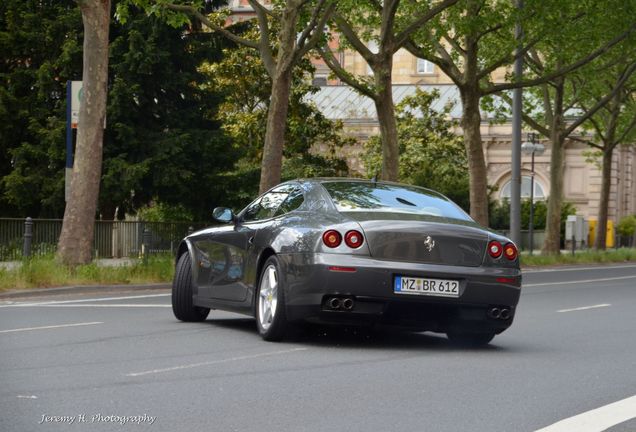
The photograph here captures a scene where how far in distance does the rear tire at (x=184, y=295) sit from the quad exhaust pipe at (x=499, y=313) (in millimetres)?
3514

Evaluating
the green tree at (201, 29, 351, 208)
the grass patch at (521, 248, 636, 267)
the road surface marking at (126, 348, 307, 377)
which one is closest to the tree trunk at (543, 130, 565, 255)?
the grass patch at (521, 248, 636, 267)

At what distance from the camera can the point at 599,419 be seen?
7141 millimetres

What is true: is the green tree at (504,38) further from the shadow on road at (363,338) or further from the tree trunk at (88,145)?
the shadow on road at (363,338)

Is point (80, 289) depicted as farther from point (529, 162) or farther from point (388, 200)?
point (529, 162)

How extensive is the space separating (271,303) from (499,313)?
6.10ft

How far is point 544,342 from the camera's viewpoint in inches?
474

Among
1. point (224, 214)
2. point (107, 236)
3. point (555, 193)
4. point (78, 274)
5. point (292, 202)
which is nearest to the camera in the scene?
point (292, 202)

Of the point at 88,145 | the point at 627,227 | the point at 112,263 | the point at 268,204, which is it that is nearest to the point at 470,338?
the point at 268,204

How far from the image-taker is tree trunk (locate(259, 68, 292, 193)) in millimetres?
26562

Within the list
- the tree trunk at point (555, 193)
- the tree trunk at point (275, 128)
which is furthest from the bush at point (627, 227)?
the tree trunk at point (275, 128)

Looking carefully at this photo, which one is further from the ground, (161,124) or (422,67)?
(422,67)

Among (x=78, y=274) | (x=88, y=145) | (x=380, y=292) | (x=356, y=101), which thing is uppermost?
(x=356, y=101)

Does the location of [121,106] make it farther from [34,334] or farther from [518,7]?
[34,334]

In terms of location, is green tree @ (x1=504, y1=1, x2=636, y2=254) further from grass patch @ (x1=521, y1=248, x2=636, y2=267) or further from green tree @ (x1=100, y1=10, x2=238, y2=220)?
green tree @ (x1=100, y1=10, x2=238, y2=220)
